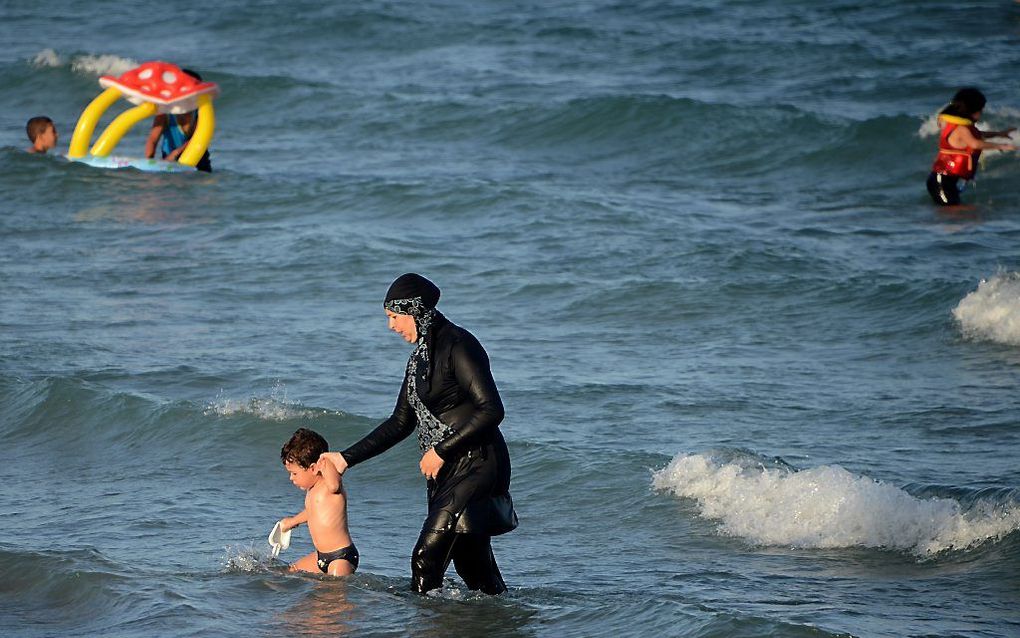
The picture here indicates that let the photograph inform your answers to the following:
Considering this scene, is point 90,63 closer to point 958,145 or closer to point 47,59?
point 47,59

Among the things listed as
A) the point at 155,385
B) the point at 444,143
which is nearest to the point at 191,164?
the point at 444,143

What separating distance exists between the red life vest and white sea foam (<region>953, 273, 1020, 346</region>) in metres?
3.31

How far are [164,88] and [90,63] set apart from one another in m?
9.69

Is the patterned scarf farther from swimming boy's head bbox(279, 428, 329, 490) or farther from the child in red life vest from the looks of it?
the child in red life vest

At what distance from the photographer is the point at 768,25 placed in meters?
29.2

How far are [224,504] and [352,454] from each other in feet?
9.35

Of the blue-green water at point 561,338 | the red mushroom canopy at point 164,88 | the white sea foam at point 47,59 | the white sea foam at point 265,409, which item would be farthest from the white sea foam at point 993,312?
the white sea foam at point 47,59

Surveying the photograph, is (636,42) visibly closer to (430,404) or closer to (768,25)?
(768,25)

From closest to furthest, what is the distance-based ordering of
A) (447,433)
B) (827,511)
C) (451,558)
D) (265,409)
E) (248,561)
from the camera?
1. (447,433)
2. (451,558)
3. (248,561)
4. (827,511)
5. (265,409)

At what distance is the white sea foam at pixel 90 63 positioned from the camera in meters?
27.1

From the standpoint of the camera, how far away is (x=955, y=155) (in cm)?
1708

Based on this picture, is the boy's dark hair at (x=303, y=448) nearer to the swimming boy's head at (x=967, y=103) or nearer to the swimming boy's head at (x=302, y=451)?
the swimming boy's head at (x=302, y=451)

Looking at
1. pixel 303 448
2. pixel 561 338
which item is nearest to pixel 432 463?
pixel 303 448

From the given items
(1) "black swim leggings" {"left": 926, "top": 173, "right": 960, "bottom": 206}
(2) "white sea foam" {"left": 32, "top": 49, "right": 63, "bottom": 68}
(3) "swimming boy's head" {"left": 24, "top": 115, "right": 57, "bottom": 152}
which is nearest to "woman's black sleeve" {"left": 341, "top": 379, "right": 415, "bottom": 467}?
(1) "black swim leggings" {"left": 926, "top": 173, "right": 960, "bottom": 206}
